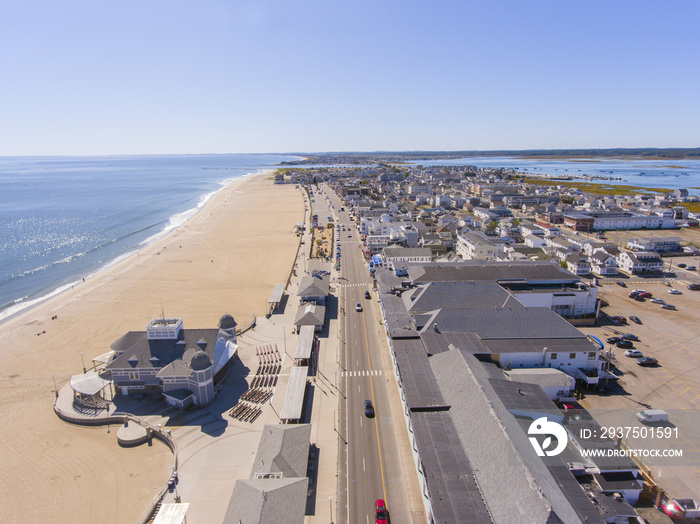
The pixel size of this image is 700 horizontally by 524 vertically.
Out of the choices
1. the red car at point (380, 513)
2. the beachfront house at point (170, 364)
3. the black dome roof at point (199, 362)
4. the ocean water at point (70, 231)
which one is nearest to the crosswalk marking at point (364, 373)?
the beachfront house at point (170, 364)

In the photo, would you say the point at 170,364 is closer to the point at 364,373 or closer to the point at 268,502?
the point at 364,373

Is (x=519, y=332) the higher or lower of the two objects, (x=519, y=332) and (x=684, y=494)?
the higher

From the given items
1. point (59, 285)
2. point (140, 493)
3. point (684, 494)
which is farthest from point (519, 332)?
point (59, 285)

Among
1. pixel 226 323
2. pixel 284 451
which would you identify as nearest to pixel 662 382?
pixel 284 451

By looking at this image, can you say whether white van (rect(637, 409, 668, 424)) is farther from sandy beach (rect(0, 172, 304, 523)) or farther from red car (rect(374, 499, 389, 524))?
sandy beach (rect(0, 172, 304, 523))

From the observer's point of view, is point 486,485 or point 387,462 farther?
point 387,462

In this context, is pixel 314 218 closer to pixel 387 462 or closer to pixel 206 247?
pixel 206 247

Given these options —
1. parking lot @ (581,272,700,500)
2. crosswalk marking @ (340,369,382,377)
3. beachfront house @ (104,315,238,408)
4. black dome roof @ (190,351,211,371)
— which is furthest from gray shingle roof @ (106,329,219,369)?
parking lot @ (581,272,700,500)
